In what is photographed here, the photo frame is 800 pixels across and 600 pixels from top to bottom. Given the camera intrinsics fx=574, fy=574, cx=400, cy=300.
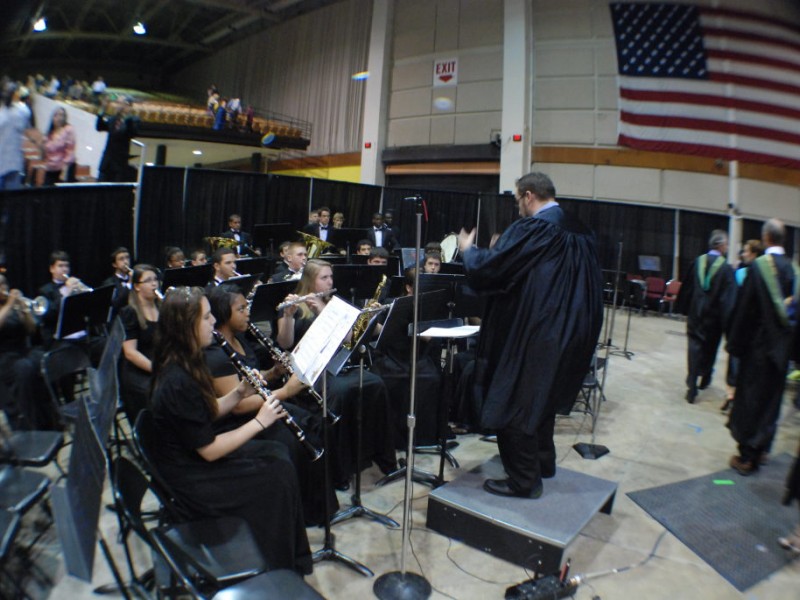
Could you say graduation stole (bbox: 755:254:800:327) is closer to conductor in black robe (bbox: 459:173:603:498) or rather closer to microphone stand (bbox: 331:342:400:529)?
conductor in black robe (bbox: 459:173:603:498)

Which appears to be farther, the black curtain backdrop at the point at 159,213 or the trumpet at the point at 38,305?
the black curtain backdrop at the point at 159,213

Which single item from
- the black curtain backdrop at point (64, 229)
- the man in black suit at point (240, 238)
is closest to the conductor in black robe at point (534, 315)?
the black curtain backdrop at point (64, 229)

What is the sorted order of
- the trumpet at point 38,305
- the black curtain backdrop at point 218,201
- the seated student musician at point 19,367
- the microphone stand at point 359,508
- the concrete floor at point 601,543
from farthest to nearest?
the black curtain backdrop at point 218,201
the trumpet at point 38,305
the seated student musician at point 19,367
the microphone stand at point 359,508
the concrete floor at point 601,543

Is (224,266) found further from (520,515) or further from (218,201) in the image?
(218,201)

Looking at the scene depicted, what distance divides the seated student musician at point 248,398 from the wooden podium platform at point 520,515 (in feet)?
2.38

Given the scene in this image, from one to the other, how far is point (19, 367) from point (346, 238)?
6.63m

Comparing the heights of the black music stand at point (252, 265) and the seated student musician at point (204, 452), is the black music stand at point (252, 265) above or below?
above

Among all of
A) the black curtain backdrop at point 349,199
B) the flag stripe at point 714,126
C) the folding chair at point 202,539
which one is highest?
the flag stripe at point 714,126

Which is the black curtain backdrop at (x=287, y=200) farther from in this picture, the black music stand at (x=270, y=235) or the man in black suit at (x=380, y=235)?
the black music stand at (x=270, y=235)

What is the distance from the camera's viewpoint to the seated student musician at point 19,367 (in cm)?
416

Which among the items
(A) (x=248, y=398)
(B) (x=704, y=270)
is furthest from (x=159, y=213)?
(B) (x=704, y=270)

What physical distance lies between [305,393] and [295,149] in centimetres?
1606

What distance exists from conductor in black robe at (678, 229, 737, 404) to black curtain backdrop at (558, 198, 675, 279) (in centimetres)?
655

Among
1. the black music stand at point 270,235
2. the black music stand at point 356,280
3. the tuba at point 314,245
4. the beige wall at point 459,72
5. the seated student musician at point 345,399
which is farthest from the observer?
the beige wall at point 459,72
